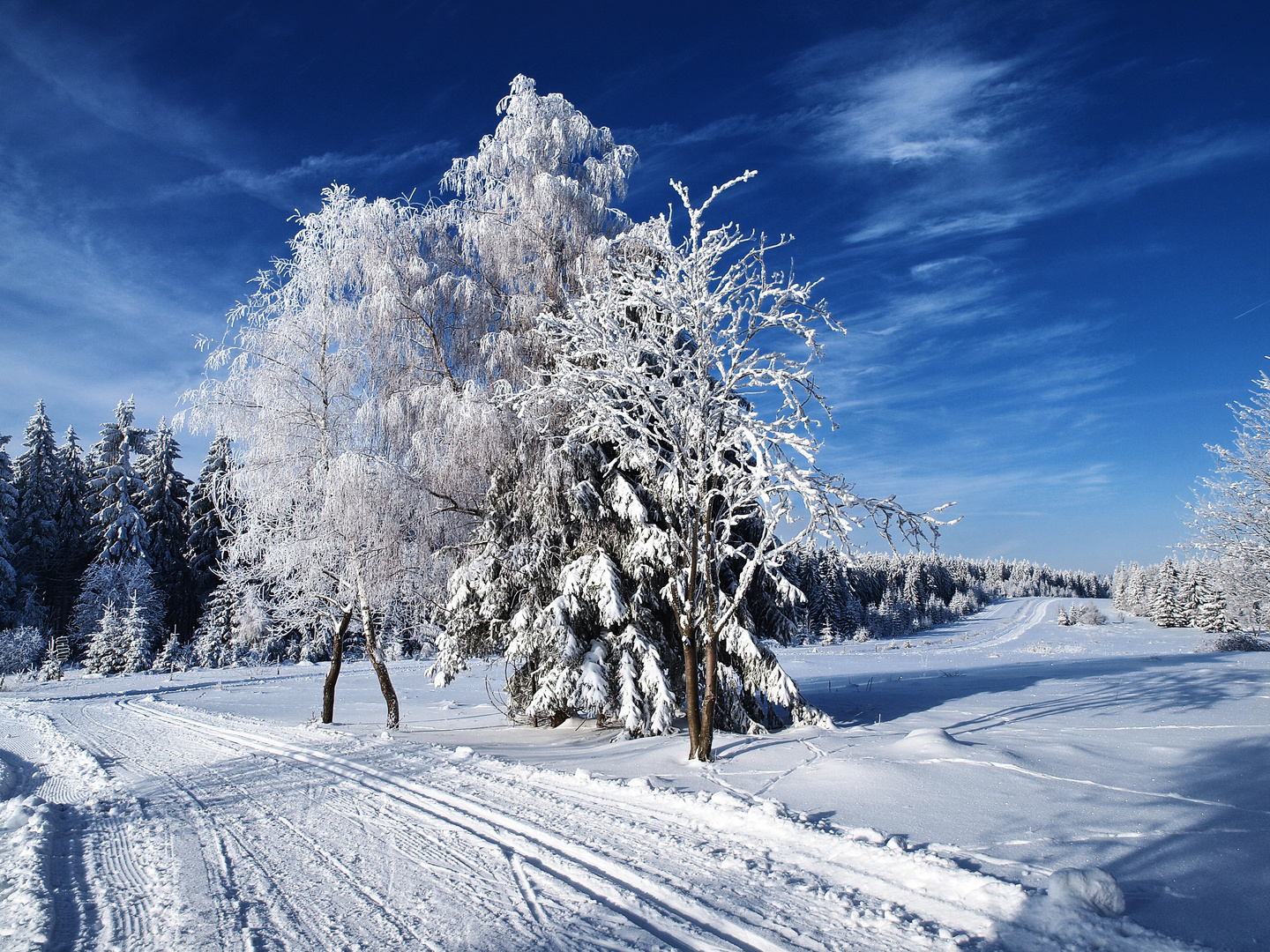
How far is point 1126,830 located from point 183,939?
18.9ft

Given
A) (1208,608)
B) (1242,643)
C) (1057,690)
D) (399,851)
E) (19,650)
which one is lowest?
(1242,643)

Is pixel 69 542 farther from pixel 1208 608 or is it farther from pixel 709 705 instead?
pixel 1208 608

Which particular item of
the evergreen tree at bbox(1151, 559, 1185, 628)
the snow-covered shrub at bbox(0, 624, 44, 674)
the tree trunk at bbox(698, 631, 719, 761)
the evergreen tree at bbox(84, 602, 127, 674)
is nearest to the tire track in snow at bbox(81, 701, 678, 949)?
the tree trunk at bbox(698, 631, 719, 761)

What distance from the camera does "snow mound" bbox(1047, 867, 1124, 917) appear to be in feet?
10.4

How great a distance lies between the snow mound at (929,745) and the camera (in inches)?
262

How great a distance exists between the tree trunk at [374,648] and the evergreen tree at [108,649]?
2841 centimetres

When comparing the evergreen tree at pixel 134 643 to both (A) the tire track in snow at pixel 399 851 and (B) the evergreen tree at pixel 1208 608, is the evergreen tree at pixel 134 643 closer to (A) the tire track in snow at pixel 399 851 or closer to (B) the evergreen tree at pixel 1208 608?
(A) the tire track in snow at pixel 399 851

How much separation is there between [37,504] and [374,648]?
40.6m

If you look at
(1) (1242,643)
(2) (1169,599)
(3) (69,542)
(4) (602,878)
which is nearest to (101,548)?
(3) (69,542)

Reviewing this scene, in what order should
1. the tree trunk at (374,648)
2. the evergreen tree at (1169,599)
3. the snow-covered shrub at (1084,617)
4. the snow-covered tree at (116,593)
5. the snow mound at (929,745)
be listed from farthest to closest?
1. the snow-covered shrub at (1084,617)
2. the evergreen tree at (1169,599)
3. the snow-covered tree at (116,593)
4. the tree trunk at (374,648)
5. the snow mound at (929,745)

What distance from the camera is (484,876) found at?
13.3 feet

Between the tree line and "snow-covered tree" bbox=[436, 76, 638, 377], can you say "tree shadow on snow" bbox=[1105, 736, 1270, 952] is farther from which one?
the tree line

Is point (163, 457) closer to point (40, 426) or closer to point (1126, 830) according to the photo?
point (40, 426)

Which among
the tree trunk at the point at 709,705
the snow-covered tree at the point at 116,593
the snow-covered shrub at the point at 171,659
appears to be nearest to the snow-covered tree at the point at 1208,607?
the tree trunk at the point at 709,705
